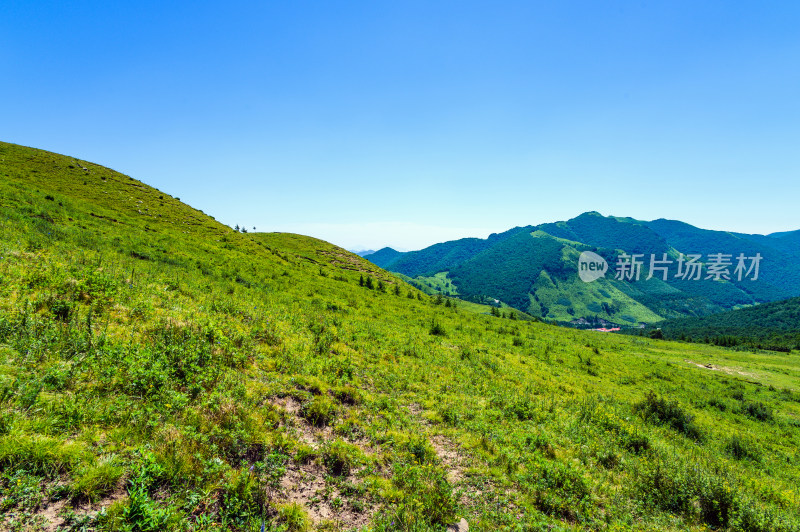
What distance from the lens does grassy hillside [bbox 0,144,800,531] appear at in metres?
5.00

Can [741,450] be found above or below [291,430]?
below

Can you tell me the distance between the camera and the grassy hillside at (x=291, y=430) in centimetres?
500

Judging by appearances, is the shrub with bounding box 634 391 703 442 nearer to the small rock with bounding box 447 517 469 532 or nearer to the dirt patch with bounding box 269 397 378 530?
the small rock with bounding box 447 517 469 532

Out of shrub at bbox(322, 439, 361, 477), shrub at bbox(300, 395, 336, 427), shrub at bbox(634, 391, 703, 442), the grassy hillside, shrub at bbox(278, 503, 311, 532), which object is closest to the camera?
the grassy hillside

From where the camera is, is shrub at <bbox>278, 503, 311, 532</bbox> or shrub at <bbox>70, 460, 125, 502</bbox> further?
shrub at <bbox>278, 503, 311, 532</bbox>

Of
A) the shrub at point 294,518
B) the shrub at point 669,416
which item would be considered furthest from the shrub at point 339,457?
the shrub at point 669,416

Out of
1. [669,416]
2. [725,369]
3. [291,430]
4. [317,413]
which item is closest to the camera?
[291,430]

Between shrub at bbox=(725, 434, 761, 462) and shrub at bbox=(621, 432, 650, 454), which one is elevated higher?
shrub at bbox=(621, 432, 650, 454)

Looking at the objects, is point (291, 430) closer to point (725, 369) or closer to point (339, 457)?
point (339, 457)

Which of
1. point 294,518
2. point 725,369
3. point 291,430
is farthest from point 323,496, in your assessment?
point 725,369

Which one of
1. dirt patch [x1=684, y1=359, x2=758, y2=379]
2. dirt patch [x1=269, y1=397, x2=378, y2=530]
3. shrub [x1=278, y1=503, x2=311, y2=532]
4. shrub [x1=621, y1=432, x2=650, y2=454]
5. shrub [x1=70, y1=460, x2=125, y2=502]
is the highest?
shrub [x1=70, y1=460, x2=125, y2=502]

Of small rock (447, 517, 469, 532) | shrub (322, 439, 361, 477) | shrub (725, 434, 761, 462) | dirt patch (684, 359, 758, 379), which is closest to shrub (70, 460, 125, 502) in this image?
shrub (322, 439, 361, 477)

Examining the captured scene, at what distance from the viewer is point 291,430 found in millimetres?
7660

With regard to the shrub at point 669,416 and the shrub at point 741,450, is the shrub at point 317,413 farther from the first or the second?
the shrub at point 741,450
